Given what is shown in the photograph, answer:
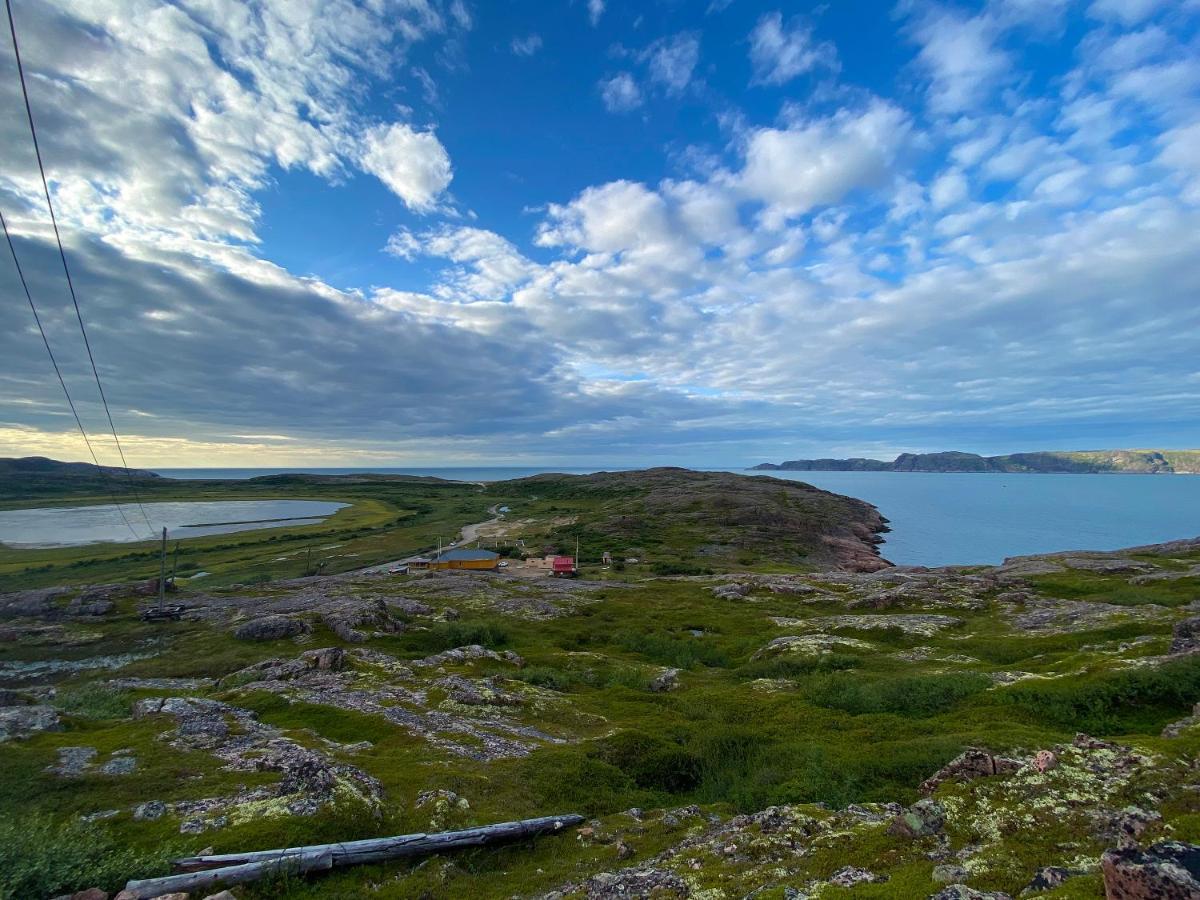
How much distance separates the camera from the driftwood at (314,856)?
1248 centimetres

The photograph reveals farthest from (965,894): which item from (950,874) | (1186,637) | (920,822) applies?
(1186,637)

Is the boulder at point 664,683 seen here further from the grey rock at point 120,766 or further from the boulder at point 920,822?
the grey rock at point 120,766

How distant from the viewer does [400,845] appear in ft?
50.3

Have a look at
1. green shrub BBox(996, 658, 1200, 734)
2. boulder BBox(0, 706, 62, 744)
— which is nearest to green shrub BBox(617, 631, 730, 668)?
green shrub BBox(996, 658, 1200, 734)

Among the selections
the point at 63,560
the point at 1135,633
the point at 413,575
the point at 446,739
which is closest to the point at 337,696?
the point at 446,739

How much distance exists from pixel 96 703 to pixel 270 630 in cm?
2080

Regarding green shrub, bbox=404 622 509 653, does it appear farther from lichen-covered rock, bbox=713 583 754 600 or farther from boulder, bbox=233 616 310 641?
lichen-covered rock, bbox=713 583 754 600

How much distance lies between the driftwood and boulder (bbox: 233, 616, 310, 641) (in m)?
39.8

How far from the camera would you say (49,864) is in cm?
1216

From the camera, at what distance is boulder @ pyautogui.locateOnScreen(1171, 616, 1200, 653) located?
91.7 feet

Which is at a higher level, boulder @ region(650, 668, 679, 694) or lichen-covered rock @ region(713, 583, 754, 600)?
boulder @ region(650, 668, 679, 694)

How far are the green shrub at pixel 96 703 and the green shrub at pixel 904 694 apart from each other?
→ 3625 centimetres

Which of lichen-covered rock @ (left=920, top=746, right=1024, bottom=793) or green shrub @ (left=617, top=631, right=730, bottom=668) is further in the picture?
green shrub @ (left=617, top=631, right=730, bottom=668)

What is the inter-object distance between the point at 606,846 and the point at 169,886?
11.0m
